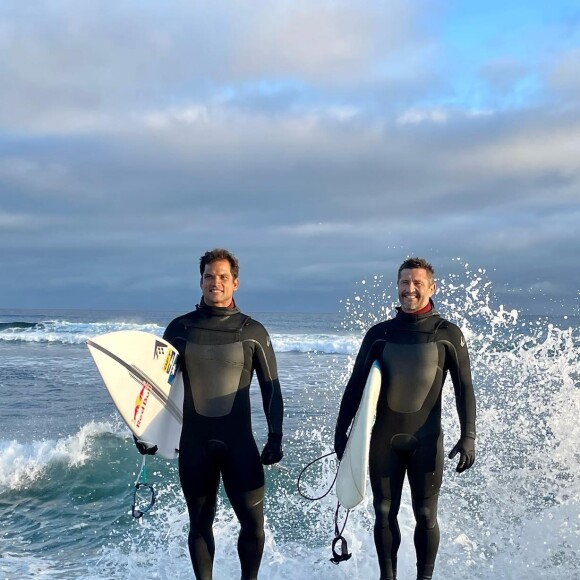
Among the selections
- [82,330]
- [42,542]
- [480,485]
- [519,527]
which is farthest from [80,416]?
[82,330]

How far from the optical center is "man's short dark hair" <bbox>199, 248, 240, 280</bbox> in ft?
12.5

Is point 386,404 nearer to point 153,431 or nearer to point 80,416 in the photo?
point 153,431

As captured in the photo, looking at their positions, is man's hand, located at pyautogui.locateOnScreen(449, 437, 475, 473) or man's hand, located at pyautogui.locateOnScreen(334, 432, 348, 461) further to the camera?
man's hand, located at pyautogui.locateOnScreen(334, 432, 348, 461)

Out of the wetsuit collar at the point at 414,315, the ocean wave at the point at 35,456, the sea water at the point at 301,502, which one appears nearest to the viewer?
the wetsuit collar at the point at 414,315

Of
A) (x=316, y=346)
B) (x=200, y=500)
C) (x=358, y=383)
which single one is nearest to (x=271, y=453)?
(x=200, y=500)

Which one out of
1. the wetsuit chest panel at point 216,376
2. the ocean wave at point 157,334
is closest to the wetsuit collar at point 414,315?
the wetsuit chest panel at point 216,376

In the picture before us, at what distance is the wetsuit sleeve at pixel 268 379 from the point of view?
12.4ft

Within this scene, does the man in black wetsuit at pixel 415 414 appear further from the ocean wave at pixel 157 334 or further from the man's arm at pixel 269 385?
the ocean wave at pixel 157 334

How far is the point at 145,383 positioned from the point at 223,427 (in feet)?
2.02

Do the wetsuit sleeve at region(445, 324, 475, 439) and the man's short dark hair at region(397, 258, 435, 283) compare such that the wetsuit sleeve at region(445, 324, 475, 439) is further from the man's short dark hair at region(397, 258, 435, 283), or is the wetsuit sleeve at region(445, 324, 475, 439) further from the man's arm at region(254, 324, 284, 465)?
the man's arm at region(254, 324, 284, 465)

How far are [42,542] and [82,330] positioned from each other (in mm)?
32115

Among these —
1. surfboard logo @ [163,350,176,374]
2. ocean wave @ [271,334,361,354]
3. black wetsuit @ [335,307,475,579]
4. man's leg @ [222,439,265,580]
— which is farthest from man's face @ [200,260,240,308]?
ocean wave @ [271,334,361,354]

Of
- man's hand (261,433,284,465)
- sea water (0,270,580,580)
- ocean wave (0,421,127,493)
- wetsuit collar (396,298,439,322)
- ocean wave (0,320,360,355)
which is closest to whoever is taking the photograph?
man's hand (261,433,284,465)

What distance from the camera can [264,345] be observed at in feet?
12.6
